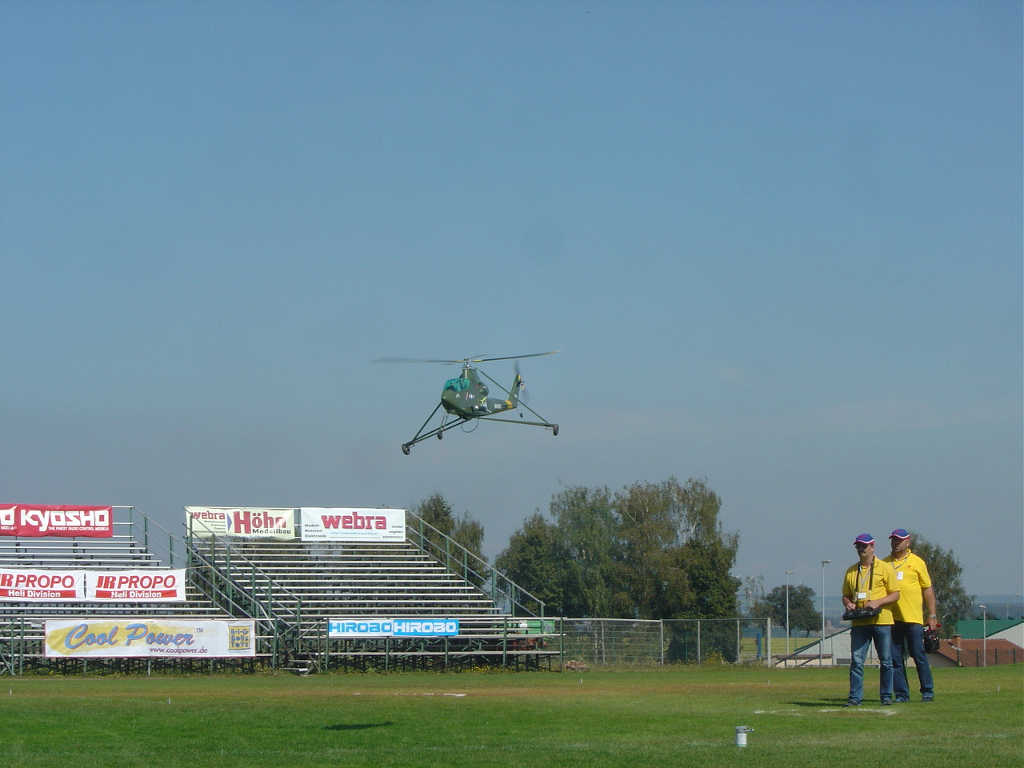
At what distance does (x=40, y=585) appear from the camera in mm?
43219

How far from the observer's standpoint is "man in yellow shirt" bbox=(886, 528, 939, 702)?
14.9 metres

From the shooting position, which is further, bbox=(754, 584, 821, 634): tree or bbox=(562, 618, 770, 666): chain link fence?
bbox=(754, 584, 821, 634): tree

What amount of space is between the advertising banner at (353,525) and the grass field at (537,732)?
34.3 m

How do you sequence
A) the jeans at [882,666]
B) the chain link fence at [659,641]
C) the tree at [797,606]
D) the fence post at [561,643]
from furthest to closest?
the tree at [797,606] < the chain link fence at [659,641] < the fence post at [561,643] < the jeans at [882,666]

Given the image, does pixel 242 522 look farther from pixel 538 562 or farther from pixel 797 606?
pixel 797 606

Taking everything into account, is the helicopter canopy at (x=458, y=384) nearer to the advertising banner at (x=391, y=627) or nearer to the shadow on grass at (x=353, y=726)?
the advertising banner at (x=391, y=627)

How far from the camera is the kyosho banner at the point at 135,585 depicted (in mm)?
43688

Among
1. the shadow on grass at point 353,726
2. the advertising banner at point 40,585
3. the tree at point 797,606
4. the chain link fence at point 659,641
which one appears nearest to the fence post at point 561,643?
the chain link fence at point 659,641

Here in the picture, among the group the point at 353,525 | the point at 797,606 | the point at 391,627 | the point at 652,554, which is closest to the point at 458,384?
the point at 391,627

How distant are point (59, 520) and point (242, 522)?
23.0ft

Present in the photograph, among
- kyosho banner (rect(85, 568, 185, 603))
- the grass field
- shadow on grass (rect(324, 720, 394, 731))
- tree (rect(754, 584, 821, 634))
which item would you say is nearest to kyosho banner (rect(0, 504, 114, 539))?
kyosho banner (rect(85, 568, 185, 603))

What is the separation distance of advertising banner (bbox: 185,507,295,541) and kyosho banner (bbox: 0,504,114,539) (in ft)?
10.7

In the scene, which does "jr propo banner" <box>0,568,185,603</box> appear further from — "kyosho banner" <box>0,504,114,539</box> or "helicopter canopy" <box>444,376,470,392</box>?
"helicopter canopy" <box>444,376,470,392</box>

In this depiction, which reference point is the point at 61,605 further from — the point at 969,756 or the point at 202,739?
the point at 969,756
